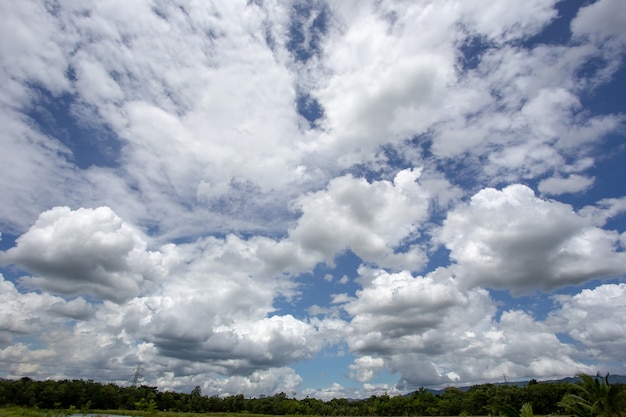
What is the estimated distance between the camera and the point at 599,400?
4125 centimetres

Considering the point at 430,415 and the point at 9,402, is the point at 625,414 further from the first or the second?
the point at 9,402

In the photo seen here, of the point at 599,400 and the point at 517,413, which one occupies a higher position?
the point at 599,400

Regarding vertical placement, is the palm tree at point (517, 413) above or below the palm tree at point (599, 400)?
below

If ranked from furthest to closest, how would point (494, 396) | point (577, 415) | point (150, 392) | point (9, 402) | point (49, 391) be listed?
1. point (150, 392)
2. point (494, 396)
3. point (49, 391)
4. point (9, 402)
5. point (577, 415)

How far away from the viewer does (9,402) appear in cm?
14188

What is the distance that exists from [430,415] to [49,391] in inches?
6419

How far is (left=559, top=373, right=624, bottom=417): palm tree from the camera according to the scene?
4088 cm

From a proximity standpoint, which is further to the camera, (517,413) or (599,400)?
(517,413)

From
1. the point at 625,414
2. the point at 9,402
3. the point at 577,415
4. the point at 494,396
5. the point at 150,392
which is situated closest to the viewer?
the point at 625,414

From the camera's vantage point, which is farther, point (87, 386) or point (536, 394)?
point (87, 386)

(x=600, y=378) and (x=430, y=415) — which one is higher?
(x=600, y=378)

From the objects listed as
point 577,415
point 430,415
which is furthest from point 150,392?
point 577,415

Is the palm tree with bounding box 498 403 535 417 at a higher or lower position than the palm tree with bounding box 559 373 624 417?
lower

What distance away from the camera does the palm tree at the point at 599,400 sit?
4088cm
